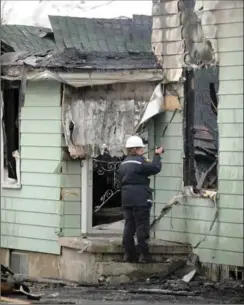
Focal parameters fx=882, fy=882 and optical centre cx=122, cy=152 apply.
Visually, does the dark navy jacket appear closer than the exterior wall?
No

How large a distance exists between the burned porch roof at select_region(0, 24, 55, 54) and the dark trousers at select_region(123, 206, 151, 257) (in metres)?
3.07

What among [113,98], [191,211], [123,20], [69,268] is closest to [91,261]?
[69,268]

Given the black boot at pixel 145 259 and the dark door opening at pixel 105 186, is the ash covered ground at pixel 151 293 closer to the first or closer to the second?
the black boot at pixel 145 259

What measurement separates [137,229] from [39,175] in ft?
6.60

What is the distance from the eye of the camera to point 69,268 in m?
11.7

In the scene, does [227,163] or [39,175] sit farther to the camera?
[39,175]

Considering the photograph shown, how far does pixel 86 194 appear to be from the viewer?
12.0 m

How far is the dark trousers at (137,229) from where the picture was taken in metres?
10.9

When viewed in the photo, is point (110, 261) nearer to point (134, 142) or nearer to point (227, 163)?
point (134, 142)

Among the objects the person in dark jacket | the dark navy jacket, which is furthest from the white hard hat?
the dark navy jacket

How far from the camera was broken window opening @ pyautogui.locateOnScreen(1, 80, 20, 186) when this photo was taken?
12641 millimetres

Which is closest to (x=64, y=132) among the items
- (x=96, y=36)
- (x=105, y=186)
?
(x=105, y=186)

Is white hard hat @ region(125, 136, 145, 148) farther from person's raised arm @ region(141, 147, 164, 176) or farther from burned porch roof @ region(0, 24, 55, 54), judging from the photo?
burned porch roof @ region(0, 24, 55, 54)

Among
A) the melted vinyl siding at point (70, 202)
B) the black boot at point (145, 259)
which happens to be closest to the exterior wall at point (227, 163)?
the black boot at point (145, 259)
